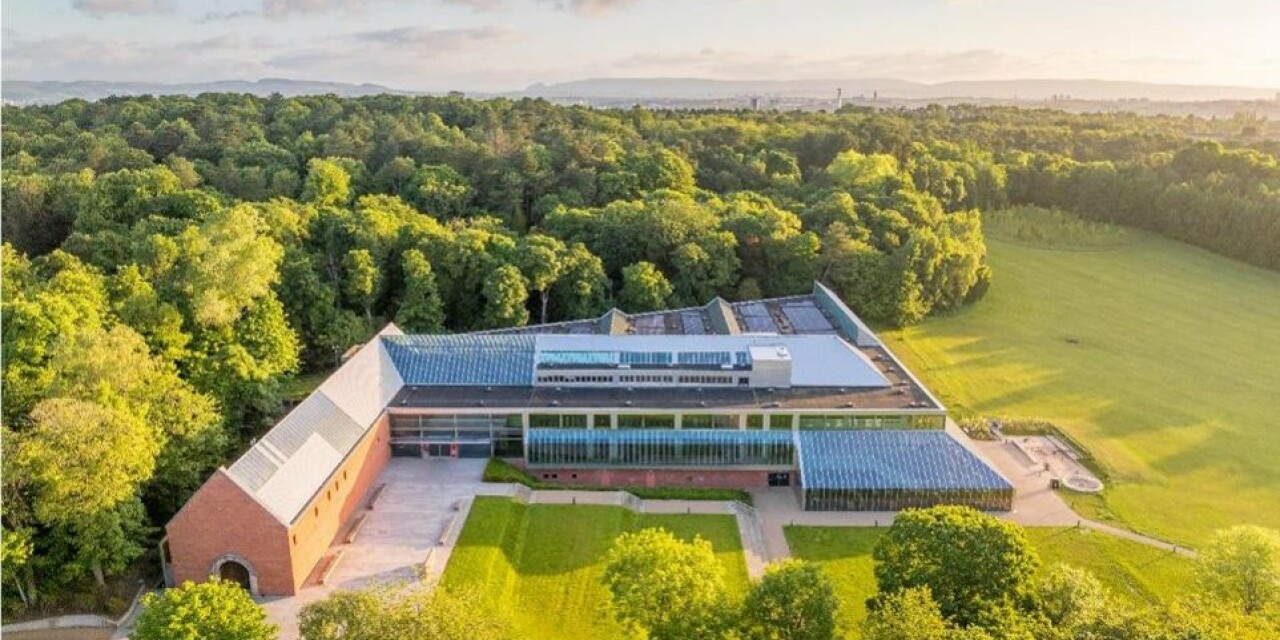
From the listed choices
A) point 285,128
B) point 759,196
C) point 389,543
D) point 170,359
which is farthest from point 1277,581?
point 285,128

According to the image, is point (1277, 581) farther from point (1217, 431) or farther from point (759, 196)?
point (759, 196)

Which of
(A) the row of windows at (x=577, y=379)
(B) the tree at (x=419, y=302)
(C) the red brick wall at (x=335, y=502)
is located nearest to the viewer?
(C) the red brick wall at (x=335, y=502)

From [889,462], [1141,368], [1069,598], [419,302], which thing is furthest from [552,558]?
[1141,368]

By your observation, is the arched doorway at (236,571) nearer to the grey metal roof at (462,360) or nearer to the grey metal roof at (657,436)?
the grey metal roof at (657,436)

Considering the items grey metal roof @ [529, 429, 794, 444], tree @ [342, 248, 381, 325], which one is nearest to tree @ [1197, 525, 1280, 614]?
grey metal roof @ [529, 429, 794, 444]

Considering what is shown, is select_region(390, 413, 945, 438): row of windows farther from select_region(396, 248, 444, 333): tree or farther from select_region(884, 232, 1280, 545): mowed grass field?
select_region(396, 248, 444, 333): tree

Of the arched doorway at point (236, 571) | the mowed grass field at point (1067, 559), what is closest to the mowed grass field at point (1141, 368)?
the mowed grass field at point (1067, 559)
